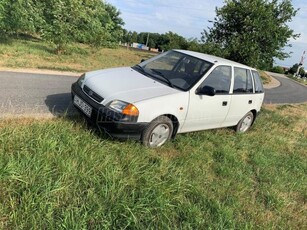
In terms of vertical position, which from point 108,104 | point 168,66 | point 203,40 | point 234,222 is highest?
point 203,40

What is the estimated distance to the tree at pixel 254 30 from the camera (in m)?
18.5

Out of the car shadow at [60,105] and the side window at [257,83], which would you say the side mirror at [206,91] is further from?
the car shadow at [60,105]

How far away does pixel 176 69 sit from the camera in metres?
5.29

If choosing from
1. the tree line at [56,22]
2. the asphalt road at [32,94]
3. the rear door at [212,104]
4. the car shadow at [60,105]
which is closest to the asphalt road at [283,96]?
the rear door at [212,104]

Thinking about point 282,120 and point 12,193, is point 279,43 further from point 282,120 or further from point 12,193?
point 12,193

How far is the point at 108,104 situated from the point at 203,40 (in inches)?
730

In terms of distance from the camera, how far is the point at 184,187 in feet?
11.8

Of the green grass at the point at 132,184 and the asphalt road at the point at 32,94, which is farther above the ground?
the asphalt road at the point at 32,94

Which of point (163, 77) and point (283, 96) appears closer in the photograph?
point (163, 77)

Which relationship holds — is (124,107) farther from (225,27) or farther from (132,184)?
(225,27)

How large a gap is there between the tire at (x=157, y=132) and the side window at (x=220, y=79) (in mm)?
1001

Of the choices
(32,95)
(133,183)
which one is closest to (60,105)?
(32,95)

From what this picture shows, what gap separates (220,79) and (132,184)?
→ 2935 mm

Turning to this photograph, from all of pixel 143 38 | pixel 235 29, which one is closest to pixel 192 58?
pixel 235 29
